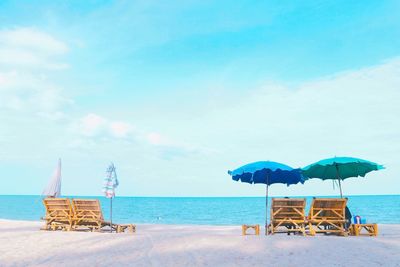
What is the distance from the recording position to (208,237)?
944 cm

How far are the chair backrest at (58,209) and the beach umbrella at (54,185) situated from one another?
0.90 m

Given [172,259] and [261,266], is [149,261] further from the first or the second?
[261,266]

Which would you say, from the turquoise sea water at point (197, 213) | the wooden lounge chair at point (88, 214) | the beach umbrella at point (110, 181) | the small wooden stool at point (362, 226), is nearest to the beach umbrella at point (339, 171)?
the small wooden stool at point (362, 226)

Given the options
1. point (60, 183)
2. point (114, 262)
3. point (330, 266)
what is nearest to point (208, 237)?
point (114, 262)

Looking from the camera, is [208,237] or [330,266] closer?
[330,266]

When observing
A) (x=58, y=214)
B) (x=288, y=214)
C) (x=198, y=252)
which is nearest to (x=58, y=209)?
(x=58, y=214)

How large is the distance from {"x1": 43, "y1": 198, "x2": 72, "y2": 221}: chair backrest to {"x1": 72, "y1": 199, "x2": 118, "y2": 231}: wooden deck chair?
21 cm

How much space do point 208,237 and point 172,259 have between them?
2.33m

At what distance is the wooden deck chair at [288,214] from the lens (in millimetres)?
10367

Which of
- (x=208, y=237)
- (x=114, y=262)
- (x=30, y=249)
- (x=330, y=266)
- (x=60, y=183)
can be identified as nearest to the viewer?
(x=330, y=266)

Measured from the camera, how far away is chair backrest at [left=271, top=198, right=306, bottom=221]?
10.4 m

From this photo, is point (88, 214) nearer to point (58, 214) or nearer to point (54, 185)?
point (58, 214)

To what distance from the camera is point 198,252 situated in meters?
7.70

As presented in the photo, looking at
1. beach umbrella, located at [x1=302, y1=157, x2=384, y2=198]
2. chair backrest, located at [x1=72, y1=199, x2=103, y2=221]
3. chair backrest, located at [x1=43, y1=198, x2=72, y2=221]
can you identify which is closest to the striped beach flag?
chair backrest, located at [x1=72, y1=199, x2=103, y2=221]
